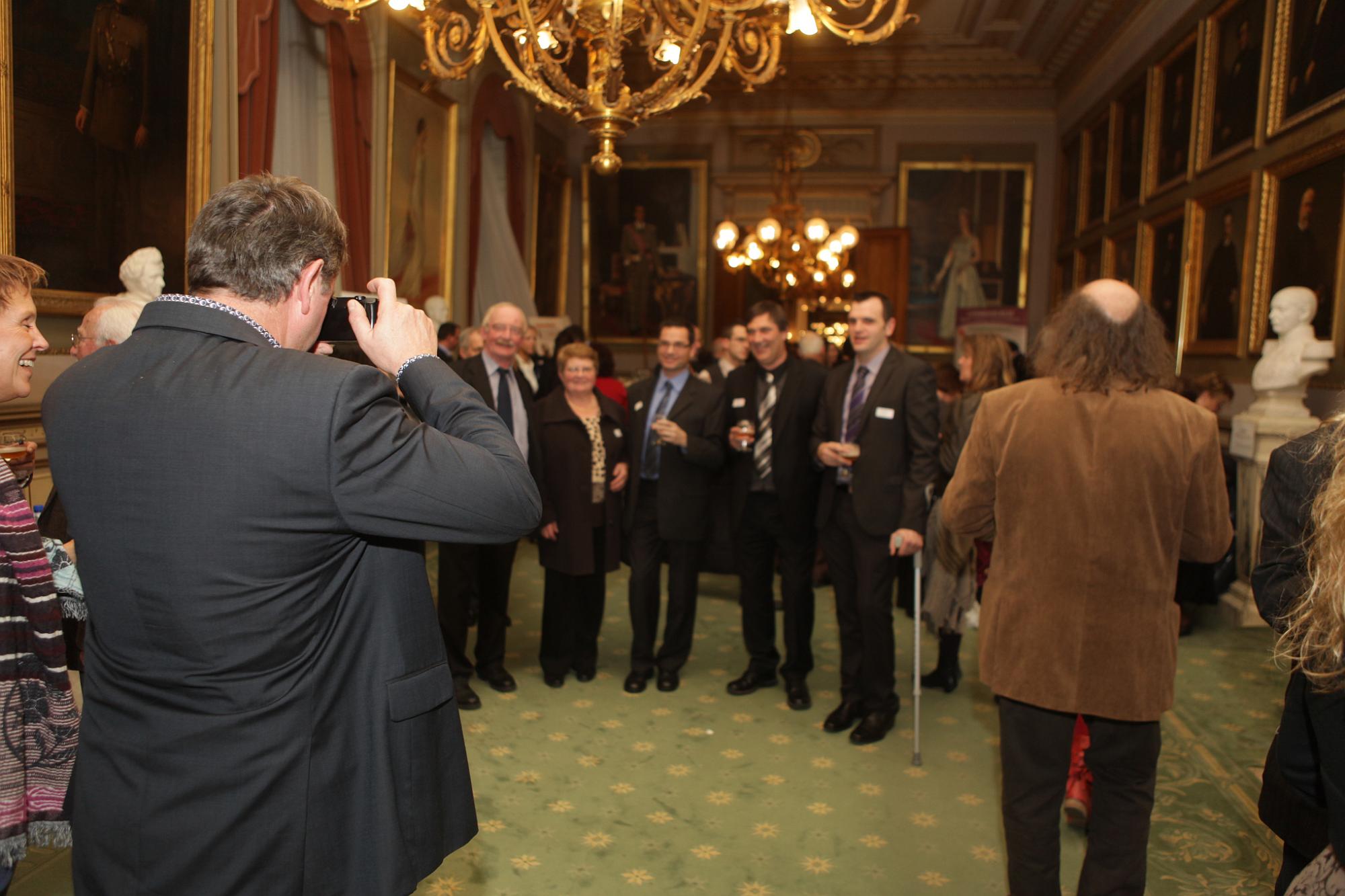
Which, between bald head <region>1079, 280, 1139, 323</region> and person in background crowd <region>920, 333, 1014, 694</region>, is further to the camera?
person in background crowd <region>920, 333, 1014, 694</region>

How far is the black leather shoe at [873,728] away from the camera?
14.4 ft

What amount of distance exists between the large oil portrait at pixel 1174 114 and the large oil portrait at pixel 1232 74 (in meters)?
0.32

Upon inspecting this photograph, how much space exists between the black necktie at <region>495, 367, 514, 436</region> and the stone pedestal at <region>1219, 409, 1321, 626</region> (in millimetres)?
4619

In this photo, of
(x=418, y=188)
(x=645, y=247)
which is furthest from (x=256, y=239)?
(x=645, y=247)

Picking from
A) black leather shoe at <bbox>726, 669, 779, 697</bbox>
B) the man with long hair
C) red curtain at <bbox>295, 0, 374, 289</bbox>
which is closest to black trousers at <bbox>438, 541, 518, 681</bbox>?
black leather shoe at <bbox>726, 669, 779, 697</bbox>

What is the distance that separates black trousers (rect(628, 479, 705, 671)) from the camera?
510 cm

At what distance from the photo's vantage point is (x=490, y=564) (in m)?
4.98

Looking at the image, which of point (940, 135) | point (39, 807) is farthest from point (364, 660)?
point (940, 135)

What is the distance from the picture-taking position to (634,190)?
1359cm

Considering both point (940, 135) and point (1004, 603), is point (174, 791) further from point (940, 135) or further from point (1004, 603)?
point (940, 135)

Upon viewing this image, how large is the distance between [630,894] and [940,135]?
1232 centimetres

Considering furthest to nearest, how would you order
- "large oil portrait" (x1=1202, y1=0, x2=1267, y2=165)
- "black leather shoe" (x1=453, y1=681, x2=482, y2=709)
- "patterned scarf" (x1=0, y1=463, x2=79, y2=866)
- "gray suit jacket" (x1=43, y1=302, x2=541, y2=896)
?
"large oil portrait" (x1=1202, y1=0, x2=1267, y2=165) → "black leather shoe" (x1=453, y1=681, x2=482, y2=709) → "patterned scarf" (x1=0, y1=463, x2=79, y2=866) → "gray suit jacket" (x1=43, y1=302, x2=541, y2=896)

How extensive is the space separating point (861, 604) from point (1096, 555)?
193cm

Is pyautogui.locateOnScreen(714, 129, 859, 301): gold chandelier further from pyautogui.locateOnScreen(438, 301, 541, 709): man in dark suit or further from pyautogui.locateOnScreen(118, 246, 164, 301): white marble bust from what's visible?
pyautogui.locateOnScreen(118, 246, 164, 301): white marble bust
